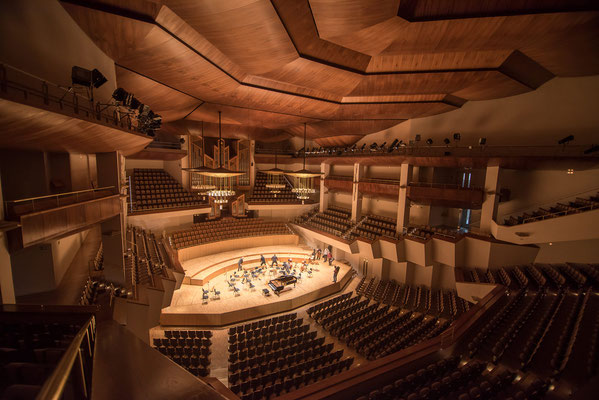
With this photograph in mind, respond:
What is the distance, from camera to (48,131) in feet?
13.9

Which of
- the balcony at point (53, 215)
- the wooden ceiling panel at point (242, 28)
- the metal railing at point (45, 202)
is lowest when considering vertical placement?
the balcony at point (53, 215)

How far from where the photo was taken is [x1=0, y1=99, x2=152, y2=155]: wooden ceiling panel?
336 centimetres

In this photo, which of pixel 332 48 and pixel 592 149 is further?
pixel 592 149

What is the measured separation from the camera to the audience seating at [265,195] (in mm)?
17672

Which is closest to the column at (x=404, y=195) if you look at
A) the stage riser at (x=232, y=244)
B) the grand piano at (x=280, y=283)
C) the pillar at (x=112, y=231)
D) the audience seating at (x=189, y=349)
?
the grand piano at (x=280, y=283)

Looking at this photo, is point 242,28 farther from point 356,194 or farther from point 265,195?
point 265,195

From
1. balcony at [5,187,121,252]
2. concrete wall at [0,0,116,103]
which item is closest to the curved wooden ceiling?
concrete wall at [0,0,116,103]

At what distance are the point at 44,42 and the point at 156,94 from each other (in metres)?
3.30

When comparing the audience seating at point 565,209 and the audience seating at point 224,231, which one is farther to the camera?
the audience seating at point 224,231

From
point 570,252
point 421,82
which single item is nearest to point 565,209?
point 570,252

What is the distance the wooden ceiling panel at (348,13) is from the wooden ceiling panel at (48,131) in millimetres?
4757

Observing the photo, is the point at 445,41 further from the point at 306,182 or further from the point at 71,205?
the point at 306,182

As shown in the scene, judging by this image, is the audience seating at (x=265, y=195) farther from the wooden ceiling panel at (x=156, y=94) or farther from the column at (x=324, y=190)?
the wooden ceiling panel at (x=156, y=94)

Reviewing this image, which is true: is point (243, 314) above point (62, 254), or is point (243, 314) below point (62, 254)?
below
